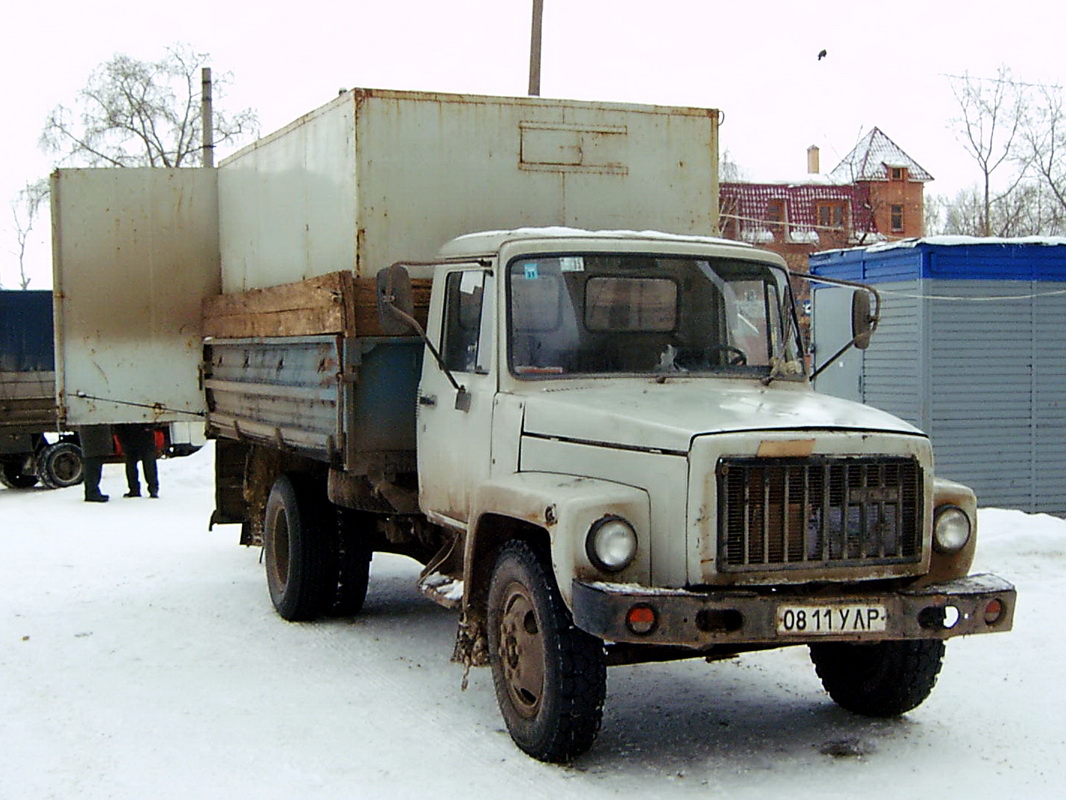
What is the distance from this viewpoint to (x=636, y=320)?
21.7 ft

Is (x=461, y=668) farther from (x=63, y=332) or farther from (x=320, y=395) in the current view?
(x=63, y=332)

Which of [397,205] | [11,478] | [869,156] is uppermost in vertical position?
[869,156]

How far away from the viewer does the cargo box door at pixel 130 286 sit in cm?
1030

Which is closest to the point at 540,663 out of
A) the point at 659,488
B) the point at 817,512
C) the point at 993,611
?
the point at 659,488

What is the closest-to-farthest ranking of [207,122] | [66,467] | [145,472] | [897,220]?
[145,472], [66,467], [207,122], [897,220]

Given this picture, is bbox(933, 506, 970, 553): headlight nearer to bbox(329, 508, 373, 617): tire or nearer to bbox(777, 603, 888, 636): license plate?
bbox(777, 603, 888, 636): license plate

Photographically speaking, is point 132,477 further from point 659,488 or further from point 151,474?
point 659,488

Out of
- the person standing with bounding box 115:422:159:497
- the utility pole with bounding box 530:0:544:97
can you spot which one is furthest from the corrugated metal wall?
the person standing with bounding box 115:422:159:497

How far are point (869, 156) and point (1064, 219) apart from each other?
16.1 m

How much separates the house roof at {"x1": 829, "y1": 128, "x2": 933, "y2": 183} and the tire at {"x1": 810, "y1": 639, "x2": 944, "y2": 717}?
1853 inches

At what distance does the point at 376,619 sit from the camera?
911 cm

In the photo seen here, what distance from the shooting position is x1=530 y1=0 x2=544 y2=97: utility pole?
62.8ft

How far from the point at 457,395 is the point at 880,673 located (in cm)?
243

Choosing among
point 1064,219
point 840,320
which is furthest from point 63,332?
point 1064,219
